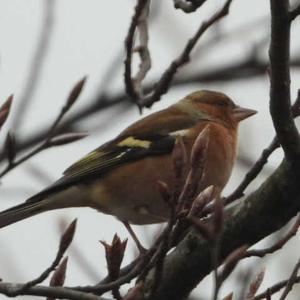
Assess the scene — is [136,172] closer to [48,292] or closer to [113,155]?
[113,155]

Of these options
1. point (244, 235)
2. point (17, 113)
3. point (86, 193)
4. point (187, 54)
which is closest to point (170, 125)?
point (86, 193)

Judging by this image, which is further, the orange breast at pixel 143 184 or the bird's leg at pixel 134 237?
the orange breast at pixel 143 184

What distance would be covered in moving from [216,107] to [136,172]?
1.52m

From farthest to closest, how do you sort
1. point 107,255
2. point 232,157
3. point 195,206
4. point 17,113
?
point 232,157 → point 17,113 → point 107,255 → point 195,206

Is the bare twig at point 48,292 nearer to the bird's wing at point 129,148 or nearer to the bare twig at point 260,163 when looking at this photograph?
the bare twig at point 260,163

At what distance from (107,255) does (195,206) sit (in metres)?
0.46

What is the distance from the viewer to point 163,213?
5195mm

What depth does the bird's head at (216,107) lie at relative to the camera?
650 centimetres

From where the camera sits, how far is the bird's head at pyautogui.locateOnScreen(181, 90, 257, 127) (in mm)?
6496

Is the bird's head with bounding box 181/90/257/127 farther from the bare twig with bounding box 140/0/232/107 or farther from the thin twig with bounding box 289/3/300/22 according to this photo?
the thin twig with bounding box 289/3/300/22

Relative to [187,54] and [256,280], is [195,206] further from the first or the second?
[187,54]

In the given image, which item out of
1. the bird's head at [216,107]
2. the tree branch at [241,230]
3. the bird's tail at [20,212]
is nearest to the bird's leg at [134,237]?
the bird's tail at [20,212]

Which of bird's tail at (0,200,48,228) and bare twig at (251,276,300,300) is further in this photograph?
bird's tail at (0,200,48,228)

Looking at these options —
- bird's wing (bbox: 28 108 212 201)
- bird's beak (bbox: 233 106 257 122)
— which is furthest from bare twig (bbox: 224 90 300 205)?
bird's beak (bbox: 233 106 257 122)
